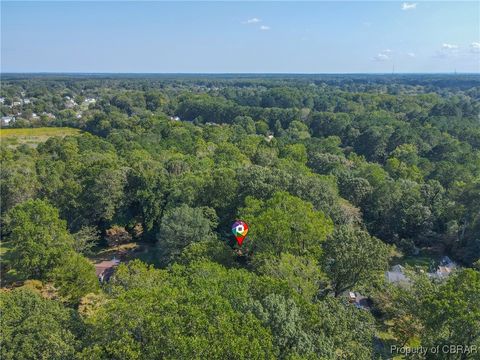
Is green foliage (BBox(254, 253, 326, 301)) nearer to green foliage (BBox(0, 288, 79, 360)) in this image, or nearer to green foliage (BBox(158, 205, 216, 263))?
green foliage (BBox(158, 205, 216, 263))

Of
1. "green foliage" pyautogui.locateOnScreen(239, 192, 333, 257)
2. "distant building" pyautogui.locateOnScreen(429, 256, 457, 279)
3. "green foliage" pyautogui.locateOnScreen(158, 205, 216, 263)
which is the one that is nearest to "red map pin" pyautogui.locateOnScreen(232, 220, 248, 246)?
"green foliage" pyautogui.locateOnScreen(239, 192, 333, 257)

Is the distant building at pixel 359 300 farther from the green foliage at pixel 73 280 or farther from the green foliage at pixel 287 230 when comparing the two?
the green foliage at pixel 73 280

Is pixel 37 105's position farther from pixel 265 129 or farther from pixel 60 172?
pixel 60 172

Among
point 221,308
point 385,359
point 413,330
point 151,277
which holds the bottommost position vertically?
point 385,359

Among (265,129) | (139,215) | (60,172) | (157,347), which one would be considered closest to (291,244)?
(157,347)

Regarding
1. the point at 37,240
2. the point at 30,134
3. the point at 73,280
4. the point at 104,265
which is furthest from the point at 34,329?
the point at 30,134

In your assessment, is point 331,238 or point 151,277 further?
point 331,238

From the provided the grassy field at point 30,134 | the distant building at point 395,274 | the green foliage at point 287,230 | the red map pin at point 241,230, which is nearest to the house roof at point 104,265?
the red map pin at point 241,230
